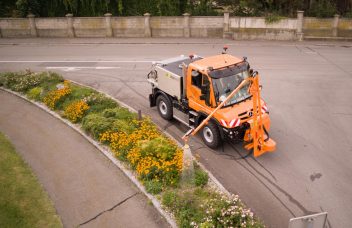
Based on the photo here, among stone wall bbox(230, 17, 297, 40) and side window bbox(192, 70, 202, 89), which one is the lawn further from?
stone wall bbox(230, 17, 297, 40)

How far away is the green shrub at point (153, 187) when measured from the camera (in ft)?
31.6

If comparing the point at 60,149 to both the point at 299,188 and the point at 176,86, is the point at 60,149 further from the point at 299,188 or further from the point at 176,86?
the point at 299,188

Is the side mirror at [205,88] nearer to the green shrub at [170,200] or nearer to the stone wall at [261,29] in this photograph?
the green shrub at [170,200]

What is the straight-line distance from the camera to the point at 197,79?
37.7 feet

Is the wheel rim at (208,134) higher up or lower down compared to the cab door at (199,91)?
lower down

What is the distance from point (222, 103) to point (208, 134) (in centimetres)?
154

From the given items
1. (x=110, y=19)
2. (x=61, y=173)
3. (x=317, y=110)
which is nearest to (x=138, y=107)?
(x=61, y=173)

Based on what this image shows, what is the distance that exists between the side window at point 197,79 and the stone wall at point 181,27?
14.2m

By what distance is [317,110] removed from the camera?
14227 mm

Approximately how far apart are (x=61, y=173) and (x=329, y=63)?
1574 centimetres

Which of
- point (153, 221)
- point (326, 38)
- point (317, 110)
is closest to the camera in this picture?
point (153, 221)

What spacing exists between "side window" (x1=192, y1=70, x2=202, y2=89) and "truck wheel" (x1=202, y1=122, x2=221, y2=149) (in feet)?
4.44

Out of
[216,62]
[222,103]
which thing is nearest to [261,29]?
[216,62]

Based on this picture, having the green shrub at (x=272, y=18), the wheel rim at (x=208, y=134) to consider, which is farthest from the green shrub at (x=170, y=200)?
the green shrub at (x=272, y=18)
